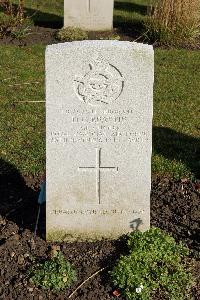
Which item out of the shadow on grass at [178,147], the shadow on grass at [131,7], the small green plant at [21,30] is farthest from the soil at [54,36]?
the shadow on grass at [178,147]

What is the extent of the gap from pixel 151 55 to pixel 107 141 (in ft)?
2.54

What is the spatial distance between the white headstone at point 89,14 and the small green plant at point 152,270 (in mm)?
7874

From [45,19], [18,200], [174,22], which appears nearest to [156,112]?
[18,200]

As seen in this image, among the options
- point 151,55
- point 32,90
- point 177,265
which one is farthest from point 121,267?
point 32,90

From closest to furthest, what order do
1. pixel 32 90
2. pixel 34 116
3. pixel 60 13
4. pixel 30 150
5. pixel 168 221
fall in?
pixel 168 221, pixel 30 150, pixel 34 116, pixel 32 90, pixel 60 13

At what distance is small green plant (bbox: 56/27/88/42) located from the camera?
11.5m

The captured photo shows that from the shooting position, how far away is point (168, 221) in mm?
5543

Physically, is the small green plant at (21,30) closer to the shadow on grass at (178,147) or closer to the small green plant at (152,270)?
the shadow on grass at (178,147)

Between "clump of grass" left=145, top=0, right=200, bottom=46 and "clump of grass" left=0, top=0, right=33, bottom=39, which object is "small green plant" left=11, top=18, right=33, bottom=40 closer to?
"clump of grass" left=0, top=0, right=33, bottom=39

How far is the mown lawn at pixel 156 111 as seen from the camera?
22.2 ft

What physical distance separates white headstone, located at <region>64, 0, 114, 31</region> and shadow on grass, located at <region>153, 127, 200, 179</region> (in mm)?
5097

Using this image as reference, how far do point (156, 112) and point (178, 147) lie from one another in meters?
1.24

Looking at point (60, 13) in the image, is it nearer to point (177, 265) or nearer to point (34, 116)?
point (34, 116)

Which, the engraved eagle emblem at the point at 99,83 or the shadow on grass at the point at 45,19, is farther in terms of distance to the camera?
the shadow on grass at the point at 45,19
